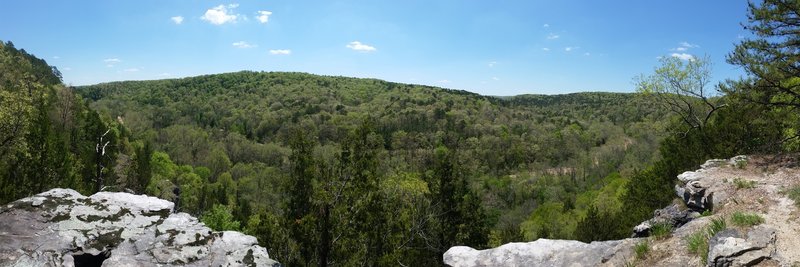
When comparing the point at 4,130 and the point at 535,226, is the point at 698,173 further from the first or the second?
the point at 535,226

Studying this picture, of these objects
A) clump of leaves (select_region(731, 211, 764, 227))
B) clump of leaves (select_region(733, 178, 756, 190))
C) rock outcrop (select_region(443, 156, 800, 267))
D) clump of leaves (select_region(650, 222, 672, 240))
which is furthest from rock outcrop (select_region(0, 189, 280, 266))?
clump of leaves (select_region(733, 178, 756, 190))

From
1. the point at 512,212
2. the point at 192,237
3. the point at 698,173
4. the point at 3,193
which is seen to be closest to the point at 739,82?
the point at 698,173

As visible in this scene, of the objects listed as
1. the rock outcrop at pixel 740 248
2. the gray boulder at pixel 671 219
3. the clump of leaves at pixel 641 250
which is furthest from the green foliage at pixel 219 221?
the rock outcrop at pixel 740 248

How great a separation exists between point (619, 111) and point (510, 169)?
6974cm

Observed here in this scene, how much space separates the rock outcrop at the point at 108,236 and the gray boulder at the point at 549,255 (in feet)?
17.6

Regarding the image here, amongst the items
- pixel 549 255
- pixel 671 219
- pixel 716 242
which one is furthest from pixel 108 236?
pixel 671 219

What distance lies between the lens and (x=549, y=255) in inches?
412

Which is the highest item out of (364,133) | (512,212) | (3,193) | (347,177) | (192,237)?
(364,133)

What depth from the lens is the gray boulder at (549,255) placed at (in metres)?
9.95

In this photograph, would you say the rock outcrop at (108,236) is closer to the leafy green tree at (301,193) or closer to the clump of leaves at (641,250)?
the leafy green tree at (301,193)

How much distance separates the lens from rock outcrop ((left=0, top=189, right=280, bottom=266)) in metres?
10.3

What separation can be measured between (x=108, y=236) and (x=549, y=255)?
11.2 meters

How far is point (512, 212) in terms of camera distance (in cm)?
8725

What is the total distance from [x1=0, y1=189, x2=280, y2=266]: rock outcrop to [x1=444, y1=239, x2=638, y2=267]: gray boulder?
17.6ft
